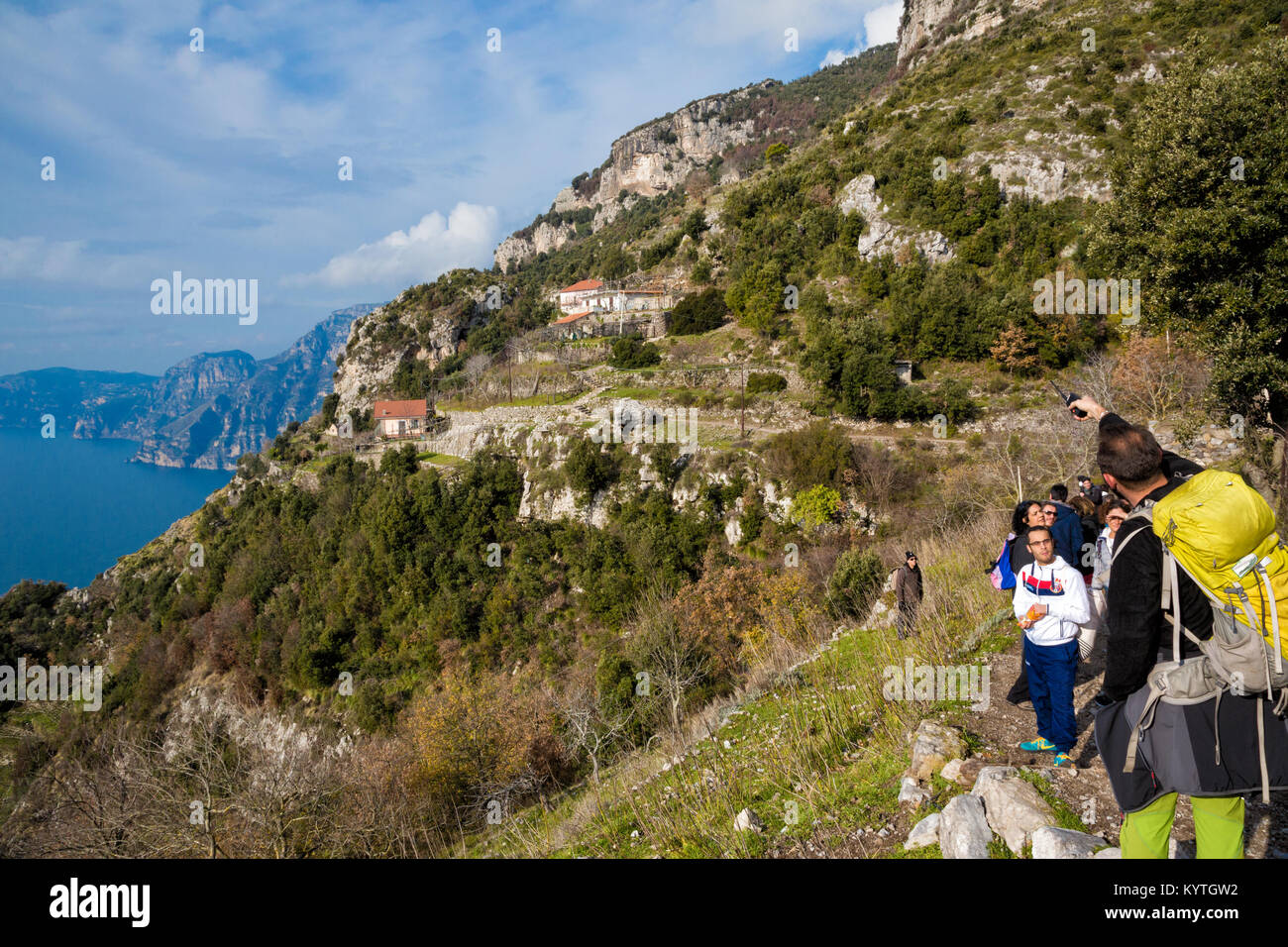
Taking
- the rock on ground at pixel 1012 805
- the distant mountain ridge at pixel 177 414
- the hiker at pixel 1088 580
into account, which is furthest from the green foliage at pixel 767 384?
the distant mountain ridge at pixel 177 414

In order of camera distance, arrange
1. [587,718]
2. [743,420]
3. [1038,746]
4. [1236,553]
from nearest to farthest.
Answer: [1236,553], [1038,746], [587,718], [743,420]

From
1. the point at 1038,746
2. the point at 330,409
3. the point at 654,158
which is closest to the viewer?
the point at 1038,746

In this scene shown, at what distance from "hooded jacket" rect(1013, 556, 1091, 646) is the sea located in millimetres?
100882

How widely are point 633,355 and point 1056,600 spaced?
2932 centimetres

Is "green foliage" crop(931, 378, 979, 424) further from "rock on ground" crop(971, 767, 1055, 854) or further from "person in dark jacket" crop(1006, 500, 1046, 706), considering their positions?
"rock on ground" crop(971, 767, 1055, 854)

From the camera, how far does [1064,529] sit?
385 cm

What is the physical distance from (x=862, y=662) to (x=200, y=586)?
42949mm

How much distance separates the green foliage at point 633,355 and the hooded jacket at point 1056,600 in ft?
92.4

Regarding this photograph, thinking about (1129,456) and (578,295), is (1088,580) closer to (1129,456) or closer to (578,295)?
(1129,456)

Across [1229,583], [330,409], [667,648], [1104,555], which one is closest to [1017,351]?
[667,648]

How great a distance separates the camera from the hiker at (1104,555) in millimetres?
3354
